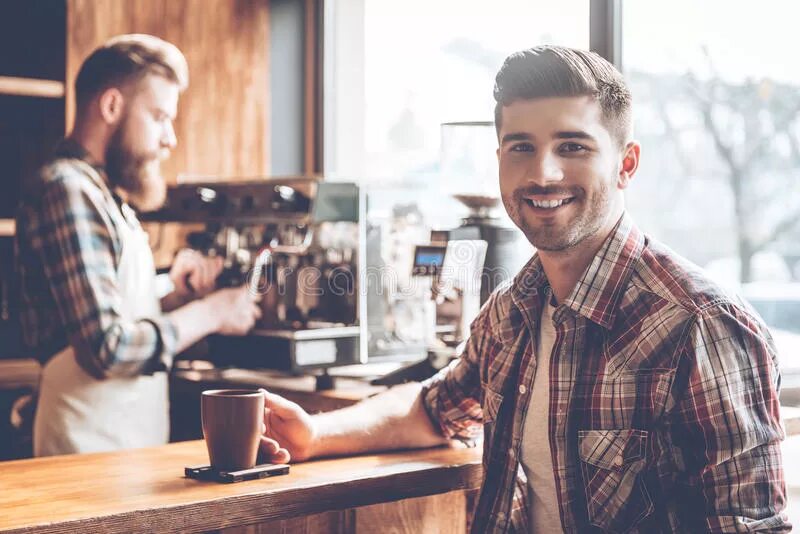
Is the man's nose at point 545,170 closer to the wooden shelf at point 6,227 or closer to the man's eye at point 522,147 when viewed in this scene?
the man's eye at point 522,147

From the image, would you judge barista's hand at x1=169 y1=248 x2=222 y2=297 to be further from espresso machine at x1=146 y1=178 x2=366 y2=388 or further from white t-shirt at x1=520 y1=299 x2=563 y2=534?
white t-shirt at x1=520 y1=299 x2=563 y2=534

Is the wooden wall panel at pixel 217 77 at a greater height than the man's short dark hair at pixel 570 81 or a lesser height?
greater

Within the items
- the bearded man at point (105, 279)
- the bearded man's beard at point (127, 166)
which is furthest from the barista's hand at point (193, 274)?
the bearded man's beard at point (127, 166)

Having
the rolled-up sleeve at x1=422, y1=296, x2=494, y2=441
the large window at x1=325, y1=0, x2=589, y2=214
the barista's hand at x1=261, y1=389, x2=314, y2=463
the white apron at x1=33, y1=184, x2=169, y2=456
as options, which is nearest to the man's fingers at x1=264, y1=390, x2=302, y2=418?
the barista's hand at x1=261, y1=389, x2=314, y2=463

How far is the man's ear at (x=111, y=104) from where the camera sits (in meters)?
2.83

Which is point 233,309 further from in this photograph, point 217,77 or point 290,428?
point 217,77

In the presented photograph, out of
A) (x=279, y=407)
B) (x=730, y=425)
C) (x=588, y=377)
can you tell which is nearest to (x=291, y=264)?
(x=279, y=407)

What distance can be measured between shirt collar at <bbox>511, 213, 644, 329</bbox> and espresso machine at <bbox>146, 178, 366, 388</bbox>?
4.62ft

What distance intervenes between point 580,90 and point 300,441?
765 millimetres

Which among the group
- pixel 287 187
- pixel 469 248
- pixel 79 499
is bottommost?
pixel 79 499

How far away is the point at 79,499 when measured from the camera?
143 cm

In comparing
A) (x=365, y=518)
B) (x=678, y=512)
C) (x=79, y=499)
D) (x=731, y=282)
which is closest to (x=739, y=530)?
(x=678, y=512)

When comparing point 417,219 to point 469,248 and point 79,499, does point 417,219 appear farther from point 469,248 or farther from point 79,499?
point 79,499

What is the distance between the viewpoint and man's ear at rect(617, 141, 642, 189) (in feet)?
5.62
